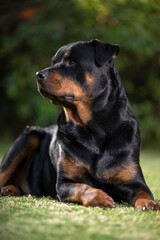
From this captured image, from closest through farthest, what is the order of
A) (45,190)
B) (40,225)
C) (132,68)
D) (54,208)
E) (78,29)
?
(40,225) → (54,208) → (45,190) → (78,29) → (132,68)

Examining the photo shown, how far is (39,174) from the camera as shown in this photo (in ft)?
15.2

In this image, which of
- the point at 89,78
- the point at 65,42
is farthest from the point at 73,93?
the point at 65,42

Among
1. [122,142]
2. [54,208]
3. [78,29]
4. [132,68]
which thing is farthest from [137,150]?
[132,68]

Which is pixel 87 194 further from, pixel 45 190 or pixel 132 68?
pixel 132 68

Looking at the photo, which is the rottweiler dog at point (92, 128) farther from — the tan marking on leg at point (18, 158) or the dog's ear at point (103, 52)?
the tan marking on leg at point (18, 158)

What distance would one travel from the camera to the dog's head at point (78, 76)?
3.58 meters

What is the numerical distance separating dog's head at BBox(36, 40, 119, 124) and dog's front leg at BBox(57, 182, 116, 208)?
666 millimetres

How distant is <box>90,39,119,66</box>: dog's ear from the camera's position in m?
3.78

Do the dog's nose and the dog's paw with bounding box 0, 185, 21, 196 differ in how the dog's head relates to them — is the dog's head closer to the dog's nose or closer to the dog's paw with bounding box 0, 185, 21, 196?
the dog's nose

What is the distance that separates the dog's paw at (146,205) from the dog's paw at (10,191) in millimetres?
1542

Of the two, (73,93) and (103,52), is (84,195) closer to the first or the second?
(73,93)

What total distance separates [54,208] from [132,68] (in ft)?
32.2

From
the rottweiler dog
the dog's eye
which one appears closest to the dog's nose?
the rottweiler dog

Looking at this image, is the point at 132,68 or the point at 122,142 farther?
the point at 132,68
